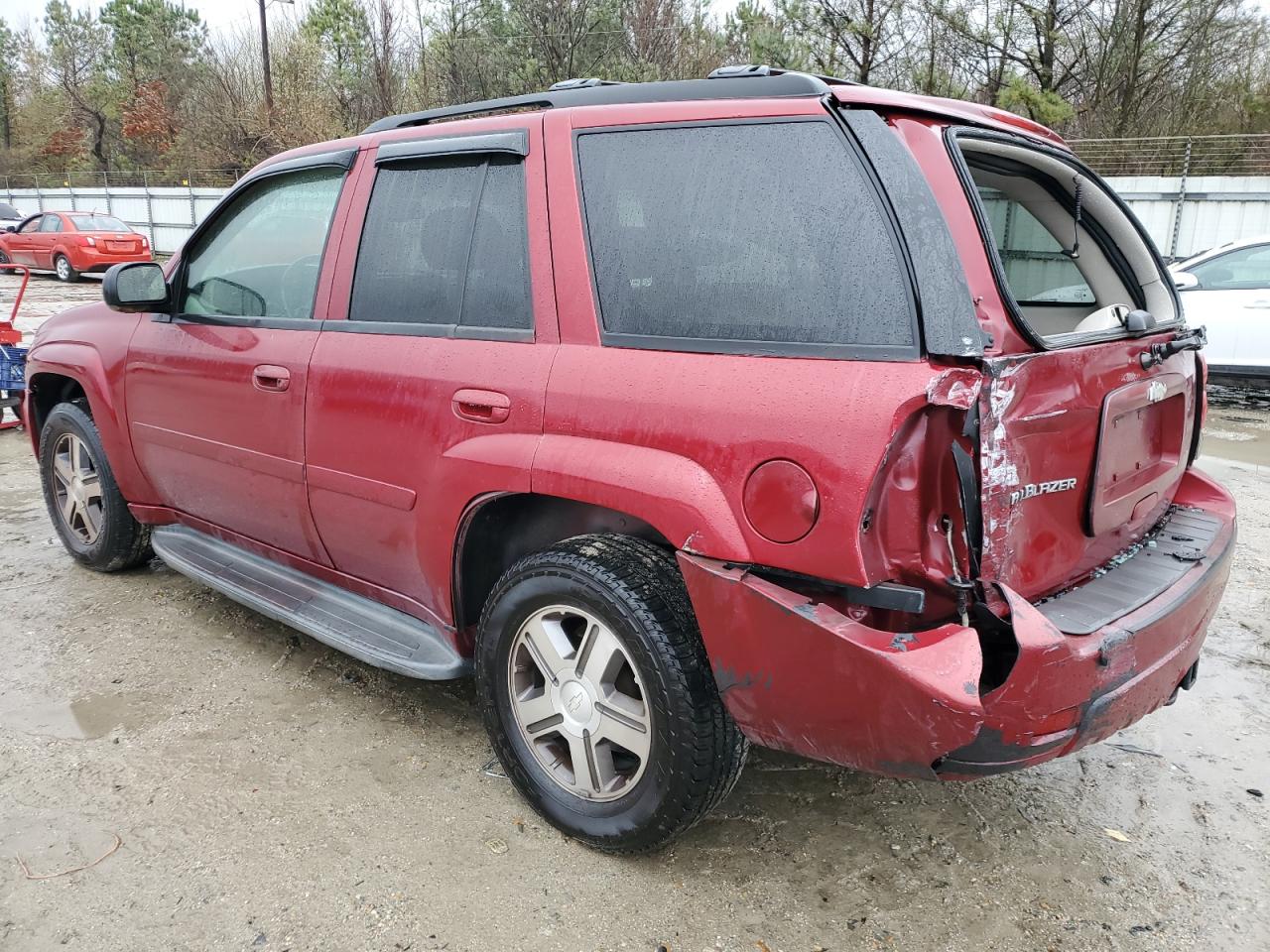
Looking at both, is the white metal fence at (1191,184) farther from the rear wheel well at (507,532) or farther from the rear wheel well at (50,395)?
the rear wheel well at (507,532)

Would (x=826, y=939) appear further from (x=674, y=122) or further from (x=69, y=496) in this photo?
(x=69, y=496)

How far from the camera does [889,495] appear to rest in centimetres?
192

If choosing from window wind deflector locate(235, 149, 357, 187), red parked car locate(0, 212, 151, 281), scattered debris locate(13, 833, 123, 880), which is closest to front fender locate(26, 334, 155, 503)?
window wind deflector locate(235, 149, 357, 187)

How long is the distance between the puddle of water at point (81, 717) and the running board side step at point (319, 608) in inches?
19.5

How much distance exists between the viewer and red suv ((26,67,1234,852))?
193 centimetres

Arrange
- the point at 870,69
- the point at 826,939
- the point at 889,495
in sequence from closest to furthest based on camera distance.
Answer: the point at 889,495, the point at 826,939, the point at 870,69

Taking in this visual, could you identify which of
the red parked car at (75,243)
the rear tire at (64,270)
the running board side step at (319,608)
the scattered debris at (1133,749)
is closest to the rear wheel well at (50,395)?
the running board side step at (319,608)

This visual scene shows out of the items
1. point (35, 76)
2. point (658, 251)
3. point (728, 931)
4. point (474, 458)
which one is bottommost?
point (728, 931)

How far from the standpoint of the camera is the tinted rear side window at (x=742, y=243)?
79.0 inches

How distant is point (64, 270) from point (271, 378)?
20.6 meters

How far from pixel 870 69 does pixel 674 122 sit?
25106 mm

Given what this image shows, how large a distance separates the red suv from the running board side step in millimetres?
19

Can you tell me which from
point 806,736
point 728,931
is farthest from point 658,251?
point 728,931

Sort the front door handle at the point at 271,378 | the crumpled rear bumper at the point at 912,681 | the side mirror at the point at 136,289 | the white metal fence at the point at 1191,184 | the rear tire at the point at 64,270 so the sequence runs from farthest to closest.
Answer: the rear tire at the point at 64,270
the white metal fence at the point at 1191,184
the side mirror at the point at 136,289
the front door handle at the point at 271,378
the crumpled rear bumper at the point at 912,681
